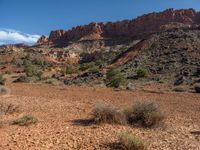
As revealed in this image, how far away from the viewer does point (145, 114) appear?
957cm

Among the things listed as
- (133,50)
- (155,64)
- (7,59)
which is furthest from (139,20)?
(155,64)

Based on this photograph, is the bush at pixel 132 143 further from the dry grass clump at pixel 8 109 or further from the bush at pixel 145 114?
the dry grass clump at pixel 8 109

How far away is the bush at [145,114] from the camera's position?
953 cm

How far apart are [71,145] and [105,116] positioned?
7.61ft

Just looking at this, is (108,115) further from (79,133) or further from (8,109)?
(8,109)

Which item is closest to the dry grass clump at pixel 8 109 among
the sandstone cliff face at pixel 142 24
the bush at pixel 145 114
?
the bush at pixel 145 114

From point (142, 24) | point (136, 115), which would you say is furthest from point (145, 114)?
point (142, 24)

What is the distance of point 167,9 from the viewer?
152 meters

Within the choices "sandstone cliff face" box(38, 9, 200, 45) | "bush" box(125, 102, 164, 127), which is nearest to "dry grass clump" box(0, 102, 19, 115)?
"bush" box(125, 102, 164, 127)

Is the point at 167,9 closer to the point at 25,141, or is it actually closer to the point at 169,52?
the point at 169,52

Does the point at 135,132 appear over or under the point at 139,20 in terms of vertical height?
under

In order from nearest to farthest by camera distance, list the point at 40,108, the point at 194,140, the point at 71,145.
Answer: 1. the point at 71,145
2. the point at 194,140
3. the point at 40,108

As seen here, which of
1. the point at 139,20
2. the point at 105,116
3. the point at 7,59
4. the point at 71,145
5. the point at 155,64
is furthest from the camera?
the point at 139,20

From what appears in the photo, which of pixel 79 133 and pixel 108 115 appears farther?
pixel 108 115
